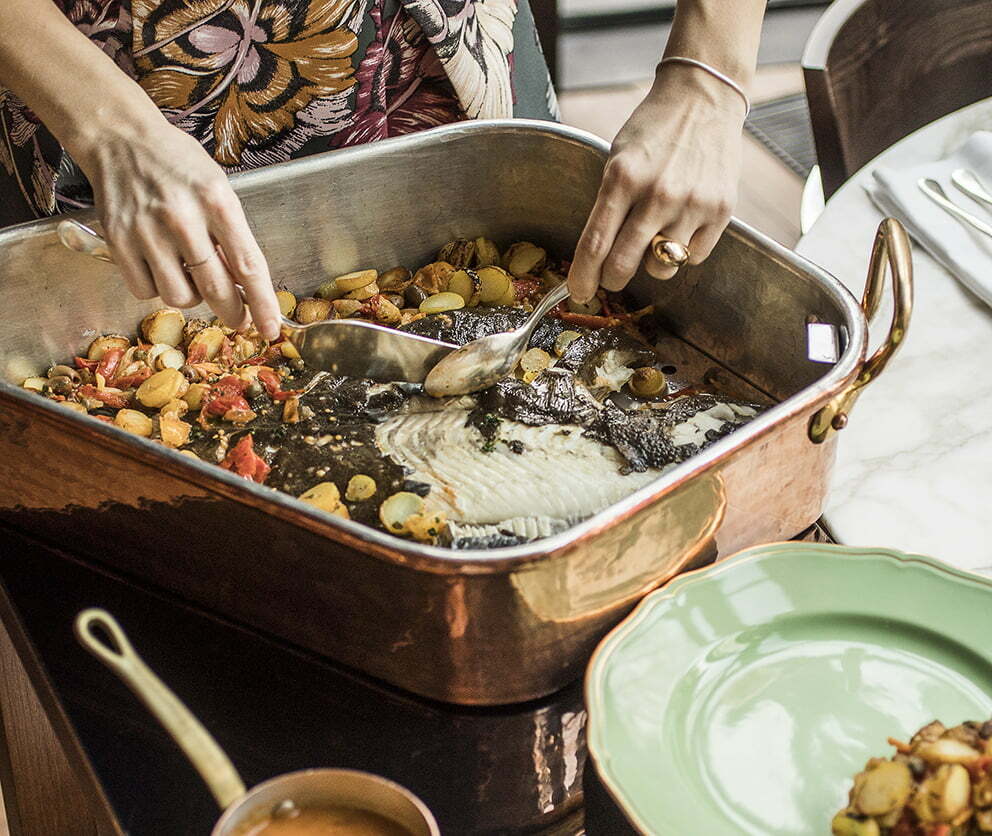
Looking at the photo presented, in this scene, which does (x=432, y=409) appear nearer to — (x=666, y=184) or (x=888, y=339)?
(x=666, y=184)

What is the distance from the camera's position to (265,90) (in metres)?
1.31

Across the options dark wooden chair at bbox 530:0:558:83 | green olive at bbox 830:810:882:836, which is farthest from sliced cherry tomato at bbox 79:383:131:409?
dark wooden chair at bbox 530:0:558:83

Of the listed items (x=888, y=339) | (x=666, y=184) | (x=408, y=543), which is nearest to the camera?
(x=408, y=543)

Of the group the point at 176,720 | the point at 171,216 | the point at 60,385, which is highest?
the point at 171,216

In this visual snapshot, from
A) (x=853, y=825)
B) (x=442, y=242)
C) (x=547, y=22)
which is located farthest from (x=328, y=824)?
(x=547, y=22)

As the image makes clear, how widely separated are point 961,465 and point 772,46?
10.1ft

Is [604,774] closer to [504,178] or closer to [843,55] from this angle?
[504,178]

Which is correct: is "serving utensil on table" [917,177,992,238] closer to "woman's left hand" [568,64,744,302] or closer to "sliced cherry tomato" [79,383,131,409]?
"woman's left hand" [568,64,744,302]

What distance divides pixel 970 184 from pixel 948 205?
7 centimetres

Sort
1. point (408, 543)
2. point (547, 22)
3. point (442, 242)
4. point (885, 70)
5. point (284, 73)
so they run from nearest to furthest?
point (408, 543)
point (284, 73)
point (442, 242)
point (885, 70)
point (547, 22)

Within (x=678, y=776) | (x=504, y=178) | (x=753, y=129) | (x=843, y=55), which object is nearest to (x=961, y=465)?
(x=678, y=776)

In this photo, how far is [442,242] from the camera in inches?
56.6

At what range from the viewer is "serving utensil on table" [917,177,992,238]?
1.33m

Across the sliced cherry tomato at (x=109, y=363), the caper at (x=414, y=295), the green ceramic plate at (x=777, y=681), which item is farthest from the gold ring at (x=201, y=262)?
the green ceramic plate at (x=777, y=681)
